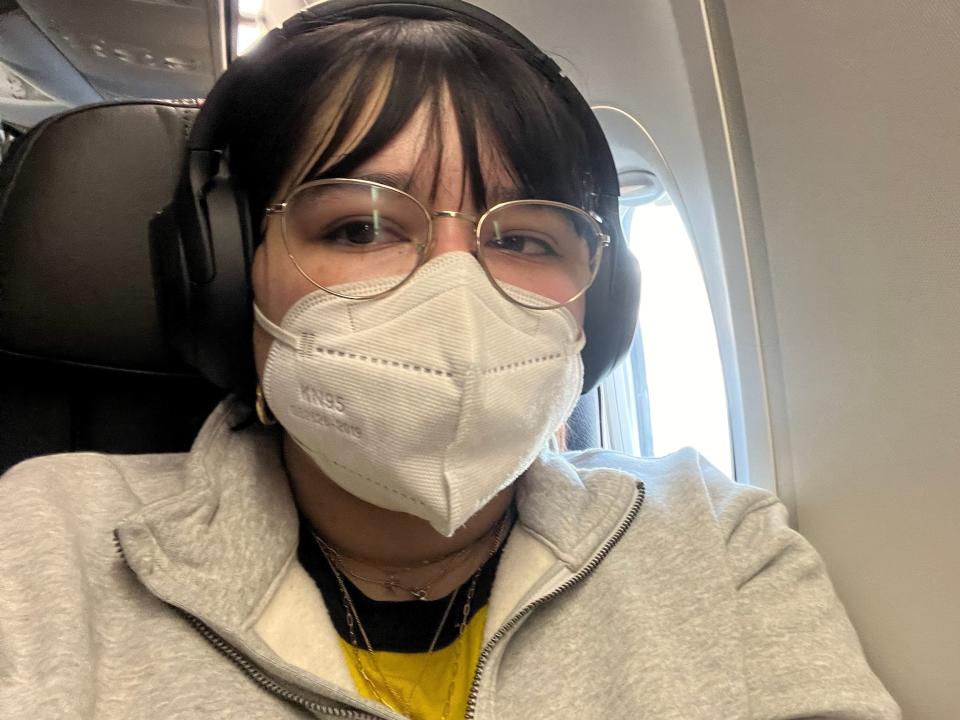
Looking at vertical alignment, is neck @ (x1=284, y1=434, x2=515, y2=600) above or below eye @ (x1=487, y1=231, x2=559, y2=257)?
below

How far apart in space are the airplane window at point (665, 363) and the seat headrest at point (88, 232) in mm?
888

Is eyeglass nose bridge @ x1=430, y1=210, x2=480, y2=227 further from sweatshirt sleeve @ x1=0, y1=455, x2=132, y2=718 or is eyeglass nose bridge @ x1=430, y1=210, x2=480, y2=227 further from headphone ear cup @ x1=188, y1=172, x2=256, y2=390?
sweatshirt sleeve @ x1=0, y1=455, x2=132, y2=718

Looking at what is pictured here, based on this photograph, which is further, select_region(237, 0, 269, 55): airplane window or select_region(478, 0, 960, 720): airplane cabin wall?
select_region(237, 0, 269, 55): airplane window

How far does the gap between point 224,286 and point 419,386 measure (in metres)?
0.26

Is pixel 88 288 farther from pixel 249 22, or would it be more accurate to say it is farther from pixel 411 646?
pixel 249 22

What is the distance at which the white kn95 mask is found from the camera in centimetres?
65

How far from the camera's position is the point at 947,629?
2.21 ft

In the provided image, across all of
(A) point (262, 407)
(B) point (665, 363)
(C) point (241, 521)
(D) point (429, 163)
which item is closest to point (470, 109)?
(D) point (429, 163)

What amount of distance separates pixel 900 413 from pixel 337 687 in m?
0.61

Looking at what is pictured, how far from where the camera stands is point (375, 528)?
0.82m

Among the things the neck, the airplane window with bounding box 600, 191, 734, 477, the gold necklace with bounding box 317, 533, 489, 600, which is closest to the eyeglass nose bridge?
the neck

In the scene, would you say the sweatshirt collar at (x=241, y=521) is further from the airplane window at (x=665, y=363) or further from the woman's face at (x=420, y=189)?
the airplane window at (x=665, y=363)

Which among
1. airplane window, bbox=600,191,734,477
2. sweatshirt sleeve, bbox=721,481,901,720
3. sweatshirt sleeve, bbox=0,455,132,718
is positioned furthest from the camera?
airplane window, bbox=600,191,734,477

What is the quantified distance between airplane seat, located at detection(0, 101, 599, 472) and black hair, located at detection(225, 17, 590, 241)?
24 cm
